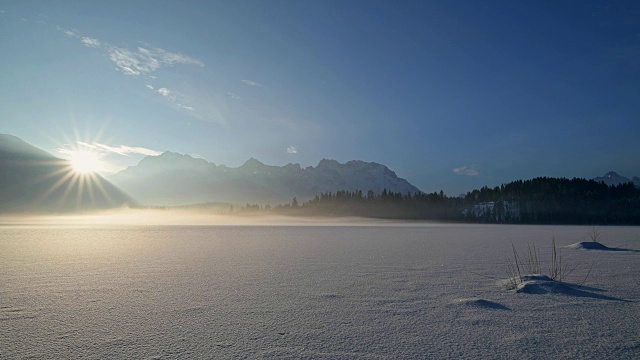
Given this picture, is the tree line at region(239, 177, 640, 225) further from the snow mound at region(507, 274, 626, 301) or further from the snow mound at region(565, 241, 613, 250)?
the snow mound at region(507, 274, 626, 301)

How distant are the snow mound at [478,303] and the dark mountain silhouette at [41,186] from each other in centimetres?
19231

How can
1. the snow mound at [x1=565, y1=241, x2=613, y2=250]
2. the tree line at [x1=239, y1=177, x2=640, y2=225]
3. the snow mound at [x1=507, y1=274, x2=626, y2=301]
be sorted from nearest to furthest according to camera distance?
the snow mound at [x1=507, y1=274, x2=626, y2=301] → the snow mound at [x1=565, y1=241, x2=613, y2=250] → the tree line at [x1=239, y1=177, x2=640, y2=225]

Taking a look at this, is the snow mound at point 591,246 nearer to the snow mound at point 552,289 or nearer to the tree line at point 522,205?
the snow mound at point 552,289

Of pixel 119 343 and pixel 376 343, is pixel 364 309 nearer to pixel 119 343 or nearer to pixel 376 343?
pixel 376 343

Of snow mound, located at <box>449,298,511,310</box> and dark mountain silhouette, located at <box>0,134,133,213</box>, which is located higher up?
dark mountain silhouette, located at <box>0,134,133,213</box>

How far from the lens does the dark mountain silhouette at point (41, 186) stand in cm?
14925

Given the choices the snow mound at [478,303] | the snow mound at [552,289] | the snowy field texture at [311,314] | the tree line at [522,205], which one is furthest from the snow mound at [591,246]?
the tree line at [522,205]

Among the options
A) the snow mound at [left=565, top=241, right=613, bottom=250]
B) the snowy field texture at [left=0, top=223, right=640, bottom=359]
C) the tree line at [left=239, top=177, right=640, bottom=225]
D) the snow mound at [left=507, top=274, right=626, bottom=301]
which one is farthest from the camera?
the tree line at [left=239, top=177, right=640, bottom=225]

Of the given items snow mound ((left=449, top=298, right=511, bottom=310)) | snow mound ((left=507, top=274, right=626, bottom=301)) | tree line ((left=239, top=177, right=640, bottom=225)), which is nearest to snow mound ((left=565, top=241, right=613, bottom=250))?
snow mound ((left=507, top=274, right=626, bottom=301))

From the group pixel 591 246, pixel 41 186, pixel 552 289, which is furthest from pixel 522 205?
pixel 41 186

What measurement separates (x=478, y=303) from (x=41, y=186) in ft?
689

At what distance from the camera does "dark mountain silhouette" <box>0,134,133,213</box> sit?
14925 centimetres

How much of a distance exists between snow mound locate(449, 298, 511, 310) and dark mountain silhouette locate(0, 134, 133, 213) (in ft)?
631

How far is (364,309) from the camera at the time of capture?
18.8ft
